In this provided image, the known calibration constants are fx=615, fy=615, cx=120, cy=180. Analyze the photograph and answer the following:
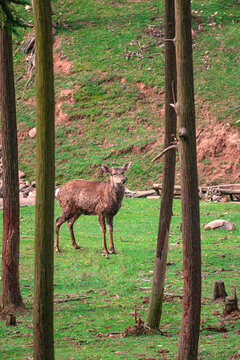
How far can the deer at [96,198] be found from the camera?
16234mm

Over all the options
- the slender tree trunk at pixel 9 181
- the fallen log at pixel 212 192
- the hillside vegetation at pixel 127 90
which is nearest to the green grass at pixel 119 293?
the slender tree trunk at pixel 9 181

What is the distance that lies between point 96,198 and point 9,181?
563cm

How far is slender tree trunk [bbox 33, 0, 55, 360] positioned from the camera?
7055 mm

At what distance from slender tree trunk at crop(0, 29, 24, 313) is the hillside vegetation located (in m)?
21.3

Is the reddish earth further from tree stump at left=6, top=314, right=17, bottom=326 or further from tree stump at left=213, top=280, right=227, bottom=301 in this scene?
tree stump at left=6, top=314, right=17, bottom=326

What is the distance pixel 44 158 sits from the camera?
7070mm

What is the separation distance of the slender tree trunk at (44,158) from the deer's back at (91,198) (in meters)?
9.08

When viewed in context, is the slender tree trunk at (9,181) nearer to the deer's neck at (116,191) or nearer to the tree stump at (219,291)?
the tree stump at (219,291)

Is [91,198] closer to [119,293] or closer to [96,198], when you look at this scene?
[96,198]

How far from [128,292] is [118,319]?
2027mm

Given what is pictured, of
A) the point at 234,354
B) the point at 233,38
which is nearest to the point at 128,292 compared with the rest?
the point at 234,354

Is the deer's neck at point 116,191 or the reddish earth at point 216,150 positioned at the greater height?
the reddish earth at point 216,150

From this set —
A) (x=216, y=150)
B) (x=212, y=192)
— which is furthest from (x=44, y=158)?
(x=216, y=150)

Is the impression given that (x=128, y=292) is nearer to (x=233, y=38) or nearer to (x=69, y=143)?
(x=69, y=143)
